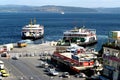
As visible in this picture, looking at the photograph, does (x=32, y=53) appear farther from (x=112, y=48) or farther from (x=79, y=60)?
(x=112, y=48)

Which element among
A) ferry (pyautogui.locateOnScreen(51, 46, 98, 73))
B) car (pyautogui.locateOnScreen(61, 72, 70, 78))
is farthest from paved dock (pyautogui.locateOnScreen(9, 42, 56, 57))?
car (pyautogui.locateOnScreen(61, 72, 70, 78))

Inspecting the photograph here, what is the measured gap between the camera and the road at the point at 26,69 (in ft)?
190

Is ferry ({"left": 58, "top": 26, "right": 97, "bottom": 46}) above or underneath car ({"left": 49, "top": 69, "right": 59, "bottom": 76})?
underneath

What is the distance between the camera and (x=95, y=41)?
115750 millimetres

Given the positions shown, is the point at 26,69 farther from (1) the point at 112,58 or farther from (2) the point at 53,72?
(1) the point at 112,58

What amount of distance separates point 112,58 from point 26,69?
14850mm

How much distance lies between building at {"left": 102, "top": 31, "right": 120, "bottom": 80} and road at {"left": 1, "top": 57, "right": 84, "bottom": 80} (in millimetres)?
4789

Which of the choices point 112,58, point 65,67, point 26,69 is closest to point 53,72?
point 65,67

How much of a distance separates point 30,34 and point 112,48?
255ft

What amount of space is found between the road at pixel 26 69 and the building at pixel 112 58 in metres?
4.79

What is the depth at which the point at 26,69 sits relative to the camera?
63750mm

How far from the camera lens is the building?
54156 mm

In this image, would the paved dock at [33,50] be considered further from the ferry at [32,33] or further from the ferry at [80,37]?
the ferry at [32,33]

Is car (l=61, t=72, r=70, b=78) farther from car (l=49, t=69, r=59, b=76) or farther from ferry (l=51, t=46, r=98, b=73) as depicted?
ferry (l=51, t=46, r=98, b=73)
